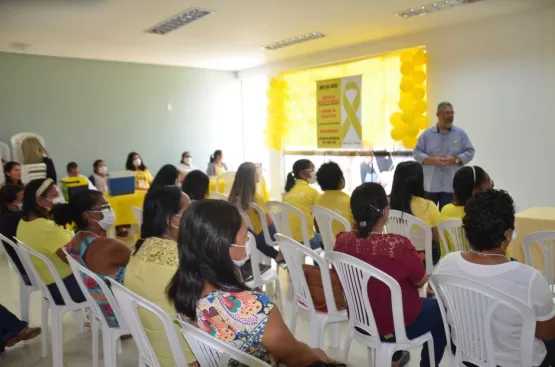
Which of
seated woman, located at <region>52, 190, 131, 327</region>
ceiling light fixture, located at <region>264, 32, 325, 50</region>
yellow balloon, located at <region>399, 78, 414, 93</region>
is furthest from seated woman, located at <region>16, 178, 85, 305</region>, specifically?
yellow balloon, located at <region>399, 78, 414, 93</region>

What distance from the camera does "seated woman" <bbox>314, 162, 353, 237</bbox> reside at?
134 inches

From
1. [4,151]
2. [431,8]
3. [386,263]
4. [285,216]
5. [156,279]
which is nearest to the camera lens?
[156,279]

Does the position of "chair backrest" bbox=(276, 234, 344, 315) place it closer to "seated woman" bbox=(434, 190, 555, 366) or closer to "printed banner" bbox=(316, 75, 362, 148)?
"seated woman" bbox=(434, 190, 555, 366)

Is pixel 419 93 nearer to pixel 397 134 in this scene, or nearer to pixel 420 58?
pixel 420 58

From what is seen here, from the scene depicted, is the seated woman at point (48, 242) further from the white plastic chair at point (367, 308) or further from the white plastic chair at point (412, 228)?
the white plastic chair at point (412, 228)

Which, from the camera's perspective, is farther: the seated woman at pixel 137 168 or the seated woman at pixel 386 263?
the seated woman at pixel 137 168

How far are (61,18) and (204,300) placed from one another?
4.52 metres

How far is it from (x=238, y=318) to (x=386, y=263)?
0.88 m

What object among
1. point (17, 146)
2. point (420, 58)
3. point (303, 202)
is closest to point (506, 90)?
point (420, 58)

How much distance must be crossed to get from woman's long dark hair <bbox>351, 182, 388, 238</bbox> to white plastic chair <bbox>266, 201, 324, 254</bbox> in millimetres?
1381

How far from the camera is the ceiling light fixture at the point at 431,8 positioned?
4.55 m

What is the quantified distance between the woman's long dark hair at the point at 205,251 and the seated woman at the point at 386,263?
2.60ft

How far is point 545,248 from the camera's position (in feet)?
7.41

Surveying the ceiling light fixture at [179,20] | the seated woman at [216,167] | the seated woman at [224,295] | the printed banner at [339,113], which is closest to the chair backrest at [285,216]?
the seated woman at [224,295]
